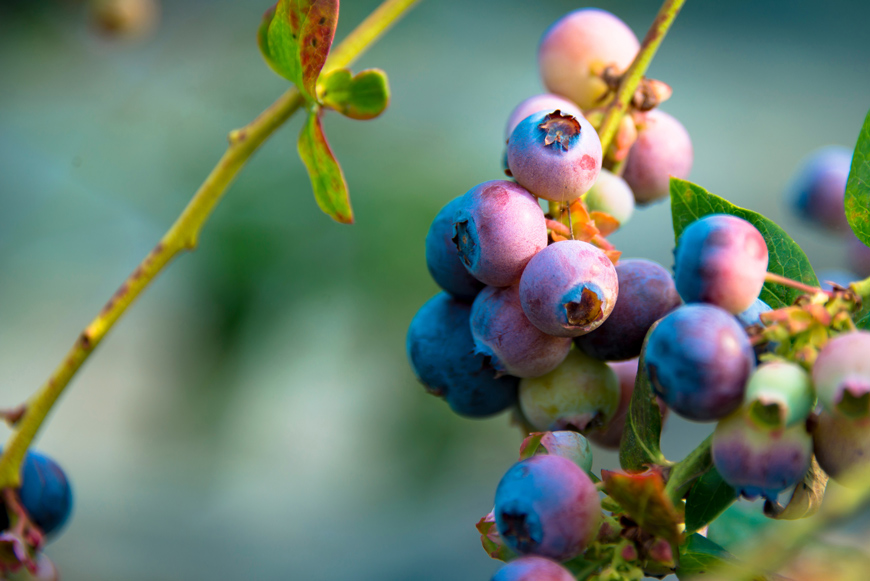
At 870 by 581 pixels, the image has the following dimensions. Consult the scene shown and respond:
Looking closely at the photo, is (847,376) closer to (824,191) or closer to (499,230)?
(499,230)

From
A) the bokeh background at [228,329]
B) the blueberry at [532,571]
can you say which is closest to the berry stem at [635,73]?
the blueberry at [532,571]

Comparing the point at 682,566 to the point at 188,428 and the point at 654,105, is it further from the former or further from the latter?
the point at 188,428

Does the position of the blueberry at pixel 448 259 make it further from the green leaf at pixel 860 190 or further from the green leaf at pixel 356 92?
the green leaf at pixel 860 190

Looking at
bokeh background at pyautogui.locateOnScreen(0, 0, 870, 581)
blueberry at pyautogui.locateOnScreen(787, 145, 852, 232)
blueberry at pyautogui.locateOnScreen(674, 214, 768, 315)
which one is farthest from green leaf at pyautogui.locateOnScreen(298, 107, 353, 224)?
bokeh background at pyautogui.locateOnScreen(0, 0, 870, 581)

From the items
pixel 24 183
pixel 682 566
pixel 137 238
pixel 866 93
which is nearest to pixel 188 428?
pixel 137 238

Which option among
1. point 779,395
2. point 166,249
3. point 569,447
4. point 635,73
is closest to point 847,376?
point 779,395

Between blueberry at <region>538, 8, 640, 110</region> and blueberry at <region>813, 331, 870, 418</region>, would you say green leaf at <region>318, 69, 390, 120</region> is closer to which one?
blueberry at <region>538, 8, 640, 110</region>
